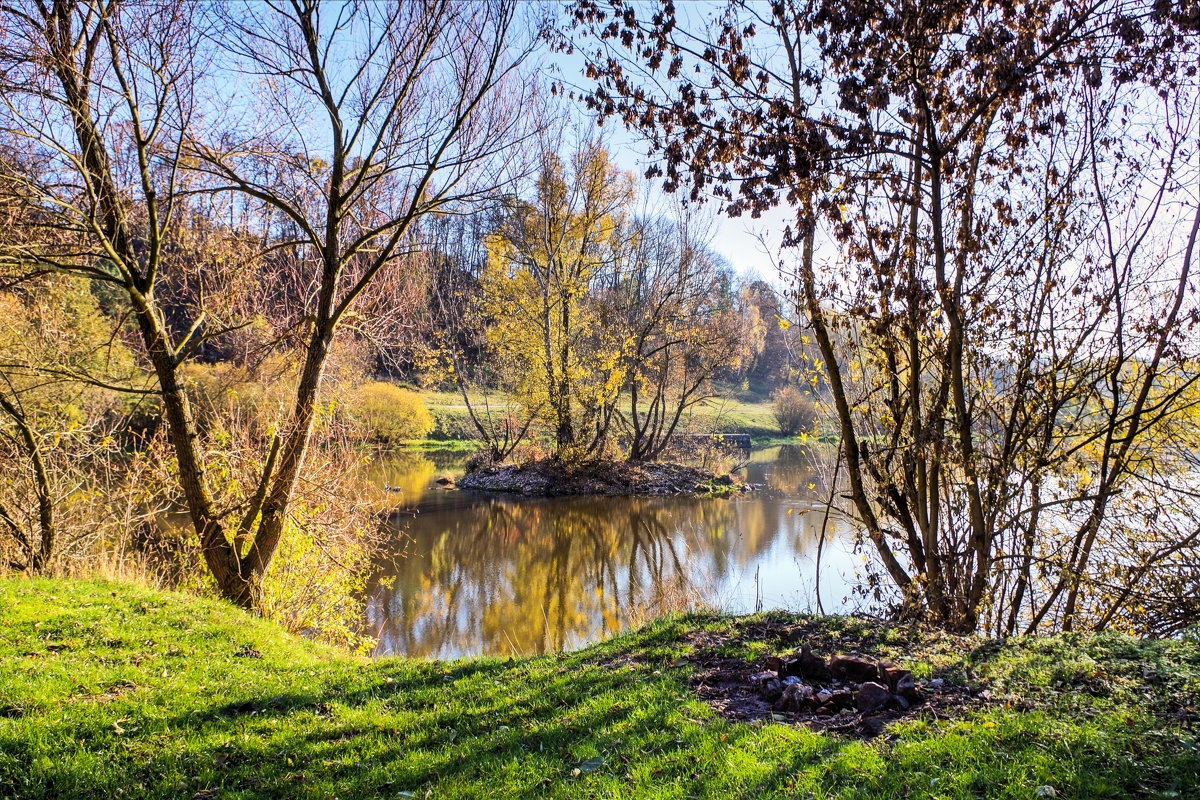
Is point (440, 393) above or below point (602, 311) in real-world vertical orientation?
below

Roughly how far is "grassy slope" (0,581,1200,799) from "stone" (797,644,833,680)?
724mm

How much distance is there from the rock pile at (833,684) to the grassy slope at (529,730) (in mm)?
400

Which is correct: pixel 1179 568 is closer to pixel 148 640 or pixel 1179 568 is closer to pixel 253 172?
pixel 148 640

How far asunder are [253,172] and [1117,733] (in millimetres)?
10633

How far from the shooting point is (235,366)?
35.0 ft

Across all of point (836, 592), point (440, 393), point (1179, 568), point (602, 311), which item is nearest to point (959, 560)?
point (1179, 568)

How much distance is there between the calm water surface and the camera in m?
10.9

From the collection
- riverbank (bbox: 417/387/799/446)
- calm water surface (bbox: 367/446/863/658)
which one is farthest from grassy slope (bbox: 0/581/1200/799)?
riverbank (bbox: 417/387/799/446)

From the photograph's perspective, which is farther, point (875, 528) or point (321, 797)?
point (875, 528)

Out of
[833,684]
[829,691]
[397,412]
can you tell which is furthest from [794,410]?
[829,691]

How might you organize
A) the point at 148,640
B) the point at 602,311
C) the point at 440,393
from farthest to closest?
the point at 440,393
the point at 602,311
the point at 148,640

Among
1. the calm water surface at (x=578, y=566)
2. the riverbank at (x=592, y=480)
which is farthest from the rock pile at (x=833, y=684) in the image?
the riverbank at (x=592, y=480)

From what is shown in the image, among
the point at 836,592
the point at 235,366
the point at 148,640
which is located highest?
the point at 235,366

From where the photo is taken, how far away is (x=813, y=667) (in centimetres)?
539
